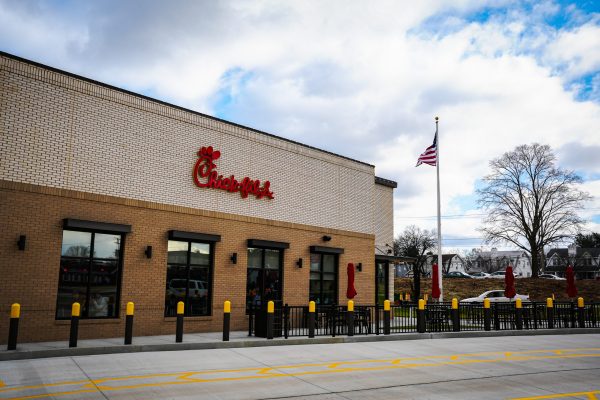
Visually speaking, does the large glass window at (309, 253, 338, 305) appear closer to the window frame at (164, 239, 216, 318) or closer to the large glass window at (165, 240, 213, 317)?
the window frame at (164, 239, 216, 318)

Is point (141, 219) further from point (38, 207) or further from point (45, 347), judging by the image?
point (45, 347)

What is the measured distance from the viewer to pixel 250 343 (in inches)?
581

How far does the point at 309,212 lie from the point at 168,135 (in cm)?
723

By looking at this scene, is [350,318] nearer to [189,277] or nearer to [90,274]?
[189,277]

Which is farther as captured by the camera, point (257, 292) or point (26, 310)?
point (257, 292)

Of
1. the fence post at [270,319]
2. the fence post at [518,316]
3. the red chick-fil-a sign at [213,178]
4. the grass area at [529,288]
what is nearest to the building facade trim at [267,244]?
the red chick-fil-a sign at [213,178]

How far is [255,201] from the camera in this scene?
20.2m

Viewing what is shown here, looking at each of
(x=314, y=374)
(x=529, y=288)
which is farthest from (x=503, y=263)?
(x=314, y=374)

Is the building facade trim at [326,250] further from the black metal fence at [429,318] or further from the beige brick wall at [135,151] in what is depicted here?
the black metal fence at [429,318]

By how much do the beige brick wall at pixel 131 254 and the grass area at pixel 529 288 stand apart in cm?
3508

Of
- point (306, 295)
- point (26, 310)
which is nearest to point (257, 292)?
point (306, 295)

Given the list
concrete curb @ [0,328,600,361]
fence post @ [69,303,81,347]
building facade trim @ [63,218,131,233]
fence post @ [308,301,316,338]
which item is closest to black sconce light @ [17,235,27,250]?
building facade trim @ [63,218,131,233]

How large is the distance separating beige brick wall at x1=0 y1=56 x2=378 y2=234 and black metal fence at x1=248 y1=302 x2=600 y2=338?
15.1 feet

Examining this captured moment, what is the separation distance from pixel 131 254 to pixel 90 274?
4.45 feet
